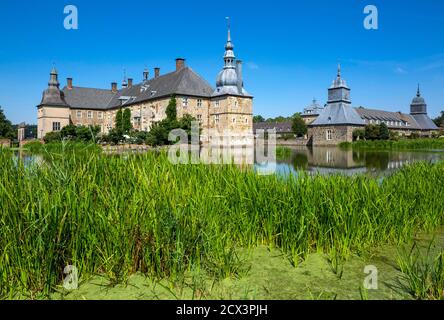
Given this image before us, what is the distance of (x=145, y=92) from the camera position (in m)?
48.9

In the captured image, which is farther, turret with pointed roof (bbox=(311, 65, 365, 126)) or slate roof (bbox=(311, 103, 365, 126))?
turret with pointed roof (bbox=(311, 65, 365, 126))

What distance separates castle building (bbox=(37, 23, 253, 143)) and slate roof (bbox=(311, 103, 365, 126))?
11.7 m

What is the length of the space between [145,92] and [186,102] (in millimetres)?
8492

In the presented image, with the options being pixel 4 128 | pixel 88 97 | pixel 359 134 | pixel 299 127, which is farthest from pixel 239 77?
pixel 4 128

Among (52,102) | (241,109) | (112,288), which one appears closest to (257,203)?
(112,288)

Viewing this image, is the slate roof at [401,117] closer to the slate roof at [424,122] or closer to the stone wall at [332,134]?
the slate roof at [424,122]

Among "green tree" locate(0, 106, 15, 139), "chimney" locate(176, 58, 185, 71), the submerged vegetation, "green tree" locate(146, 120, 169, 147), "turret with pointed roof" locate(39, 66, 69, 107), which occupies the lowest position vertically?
the submerged vegetation

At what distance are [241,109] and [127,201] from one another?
41405 mm

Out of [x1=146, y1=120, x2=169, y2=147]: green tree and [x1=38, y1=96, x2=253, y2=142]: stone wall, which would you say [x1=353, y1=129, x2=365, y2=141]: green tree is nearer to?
[x1=38, y1=96, x2=253, y2=142]: stone wall

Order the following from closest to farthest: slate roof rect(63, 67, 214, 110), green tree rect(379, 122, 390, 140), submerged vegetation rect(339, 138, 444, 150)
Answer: submerged vegetation rect(339, 138, 444, 150) → slate roof rect(63, 67, 214, 110) → green tree rect(379, 122, 390, 140)

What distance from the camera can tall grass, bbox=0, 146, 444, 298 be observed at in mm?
3352

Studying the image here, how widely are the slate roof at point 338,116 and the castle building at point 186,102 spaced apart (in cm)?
1165

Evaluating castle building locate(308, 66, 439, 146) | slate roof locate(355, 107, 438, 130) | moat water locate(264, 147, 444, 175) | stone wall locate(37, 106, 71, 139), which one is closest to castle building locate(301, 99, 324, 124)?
slate roof locate(355, 107, 438, 130)
